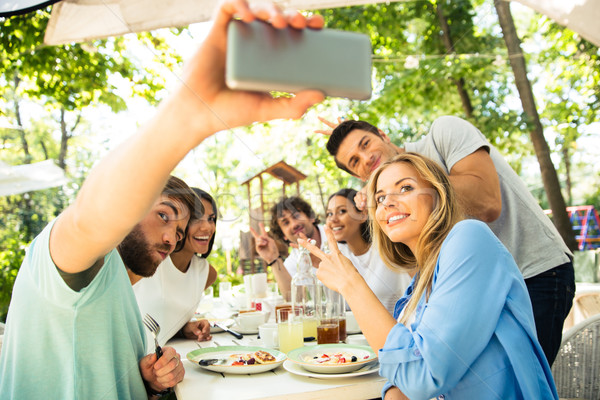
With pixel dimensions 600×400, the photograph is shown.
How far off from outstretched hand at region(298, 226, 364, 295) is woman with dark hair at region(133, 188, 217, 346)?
414 millimetres

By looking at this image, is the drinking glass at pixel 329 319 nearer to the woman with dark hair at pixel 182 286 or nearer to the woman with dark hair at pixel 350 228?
the woman with dark hair at pixel 182 286

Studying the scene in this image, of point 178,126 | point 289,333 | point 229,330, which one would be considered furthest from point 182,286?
point 178,126

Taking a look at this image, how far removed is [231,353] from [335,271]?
0.34 meters

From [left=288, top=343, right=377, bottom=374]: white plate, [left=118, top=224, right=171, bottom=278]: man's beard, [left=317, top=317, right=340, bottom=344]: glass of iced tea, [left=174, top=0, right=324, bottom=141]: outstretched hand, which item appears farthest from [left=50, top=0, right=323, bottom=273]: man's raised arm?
[left=317, top=317, right=340, bottom=344]: glass of iced tea

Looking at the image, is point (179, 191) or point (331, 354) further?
point (331, 354)

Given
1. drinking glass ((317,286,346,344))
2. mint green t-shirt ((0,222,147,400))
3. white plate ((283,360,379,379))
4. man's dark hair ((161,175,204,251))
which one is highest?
man's dark hair ((161,175,204,251))

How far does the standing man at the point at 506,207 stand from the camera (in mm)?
1042

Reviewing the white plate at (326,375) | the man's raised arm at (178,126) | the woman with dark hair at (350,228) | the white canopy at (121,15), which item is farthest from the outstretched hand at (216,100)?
the woman with dark hair at (350,228)

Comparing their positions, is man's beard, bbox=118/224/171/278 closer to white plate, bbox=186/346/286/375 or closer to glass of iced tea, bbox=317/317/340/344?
white plate, bbox=186/346/286/375

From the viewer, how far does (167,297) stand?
4.63 ft

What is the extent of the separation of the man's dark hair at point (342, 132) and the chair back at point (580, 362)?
79 cm

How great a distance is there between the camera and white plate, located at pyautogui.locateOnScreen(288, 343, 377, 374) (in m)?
0.81

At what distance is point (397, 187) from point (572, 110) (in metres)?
3.93

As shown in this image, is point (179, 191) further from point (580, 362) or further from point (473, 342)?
point (580, 362)
